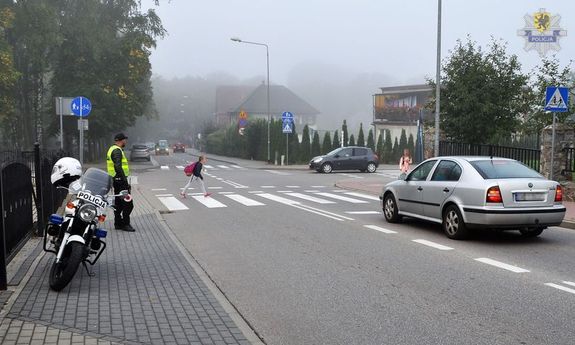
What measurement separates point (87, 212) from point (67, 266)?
64cm

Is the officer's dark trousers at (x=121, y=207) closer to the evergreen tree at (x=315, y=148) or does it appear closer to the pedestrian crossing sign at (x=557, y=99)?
the pedestrian crossing sign at (x=557, y=99)

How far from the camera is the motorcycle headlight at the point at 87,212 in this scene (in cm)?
635

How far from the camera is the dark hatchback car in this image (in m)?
34.8

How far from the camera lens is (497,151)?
62.1 feet

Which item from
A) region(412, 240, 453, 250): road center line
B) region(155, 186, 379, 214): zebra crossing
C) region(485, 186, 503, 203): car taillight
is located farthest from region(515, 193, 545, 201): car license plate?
region(155, 186, 379, 214): zebra crossing

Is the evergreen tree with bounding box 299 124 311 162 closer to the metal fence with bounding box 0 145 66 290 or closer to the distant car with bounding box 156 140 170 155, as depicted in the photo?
the distant car with bounding box 156 140 170 155

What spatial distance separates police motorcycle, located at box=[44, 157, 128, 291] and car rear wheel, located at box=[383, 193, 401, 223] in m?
6.71

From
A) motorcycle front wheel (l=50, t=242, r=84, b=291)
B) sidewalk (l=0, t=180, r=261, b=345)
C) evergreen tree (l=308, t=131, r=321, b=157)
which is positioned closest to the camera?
sidewalk (l=0, t=180, r=261, b=345)

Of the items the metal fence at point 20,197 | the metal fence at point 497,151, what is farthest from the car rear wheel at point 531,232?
the metal fence at point 20,197

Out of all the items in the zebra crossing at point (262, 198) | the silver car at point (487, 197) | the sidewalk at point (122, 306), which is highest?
the silver car at point (487, 197)

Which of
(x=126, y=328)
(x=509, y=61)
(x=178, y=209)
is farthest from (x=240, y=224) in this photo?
(x=509, y=61)

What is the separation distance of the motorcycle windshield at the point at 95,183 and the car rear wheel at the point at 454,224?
5786 millimetres

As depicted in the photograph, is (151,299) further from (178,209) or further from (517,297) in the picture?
(178,209)

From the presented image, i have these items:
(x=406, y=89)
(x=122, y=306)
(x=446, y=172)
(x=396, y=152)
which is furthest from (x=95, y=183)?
(x=406, y=89)
